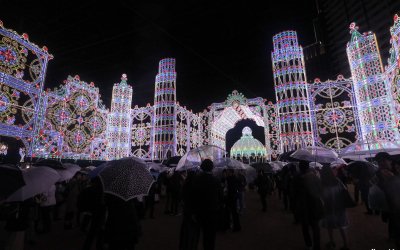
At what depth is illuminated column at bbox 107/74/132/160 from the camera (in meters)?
24.6

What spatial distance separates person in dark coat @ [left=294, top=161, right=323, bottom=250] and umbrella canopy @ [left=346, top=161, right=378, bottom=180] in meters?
4.87

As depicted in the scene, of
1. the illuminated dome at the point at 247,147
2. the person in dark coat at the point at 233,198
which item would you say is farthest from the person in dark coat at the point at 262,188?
the illuminated dome at the point at 247,147

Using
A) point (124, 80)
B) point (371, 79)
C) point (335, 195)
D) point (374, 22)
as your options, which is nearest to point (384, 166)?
point (335, 195)

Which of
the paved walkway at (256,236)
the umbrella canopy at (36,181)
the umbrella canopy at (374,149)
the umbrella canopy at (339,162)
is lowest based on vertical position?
the paved walkway at (256,236)

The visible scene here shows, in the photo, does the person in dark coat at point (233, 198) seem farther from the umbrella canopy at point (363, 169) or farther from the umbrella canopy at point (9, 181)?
the umbrella canopy at point (9, 181)

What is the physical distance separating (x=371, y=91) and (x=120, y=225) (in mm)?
20805

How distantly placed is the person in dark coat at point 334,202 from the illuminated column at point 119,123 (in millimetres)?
22241

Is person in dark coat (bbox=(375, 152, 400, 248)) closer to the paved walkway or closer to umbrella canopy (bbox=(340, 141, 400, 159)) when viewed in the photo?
the paved walkway

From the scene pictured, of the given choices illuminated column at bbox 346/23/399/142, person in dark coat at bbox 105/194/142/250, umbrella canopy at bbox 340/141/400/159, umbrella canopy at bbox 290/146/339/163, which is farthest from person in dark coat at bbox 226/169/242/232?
illuminated column at bbox 346/23/399/142

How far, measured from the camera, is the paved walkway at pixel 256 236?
19.2ft

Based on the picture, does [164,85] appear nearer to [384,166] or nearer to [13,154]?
[13,154]

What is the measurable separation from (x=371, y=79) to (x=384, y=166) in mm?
16555

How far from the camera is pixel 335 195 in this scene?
17.7 ft

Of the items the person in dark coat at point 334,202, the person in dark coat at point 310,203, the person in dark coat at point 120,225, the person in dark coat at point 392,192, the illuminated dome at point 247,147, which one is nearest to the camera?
the person in dark coat at point 120,225
